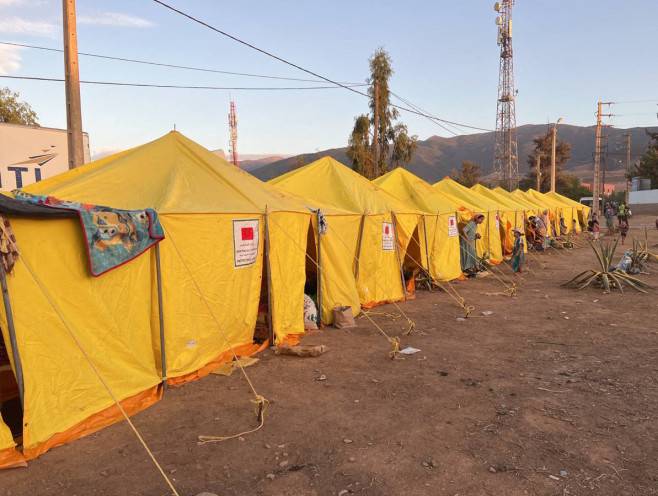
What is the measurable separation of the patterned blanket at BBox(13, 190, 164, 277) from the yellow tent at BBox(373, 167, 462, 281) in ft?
26.2

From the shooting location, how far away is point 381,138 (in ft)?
113

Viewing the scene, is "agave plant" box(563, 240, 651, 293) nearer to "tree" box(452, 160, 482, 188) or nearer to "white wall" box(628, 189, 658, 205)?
"white wall" box(628, 189, 658, 205)

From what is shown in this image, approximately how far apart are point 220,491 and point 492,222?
573 inches

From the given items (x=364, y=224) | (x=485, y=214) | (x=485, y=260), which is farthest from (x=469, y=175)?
(x=364, y=224)

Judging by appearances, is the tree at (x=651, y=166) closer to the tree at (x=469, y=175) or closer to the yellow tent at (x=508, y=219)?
the tree at (x=469, y=175)

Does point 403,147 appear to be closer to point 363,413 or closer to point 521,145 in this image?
point 363,413

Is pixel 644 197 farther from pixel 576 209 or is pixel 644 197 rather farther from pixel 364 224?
pixel 364 224

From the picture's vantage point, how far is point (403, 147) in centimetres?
3347

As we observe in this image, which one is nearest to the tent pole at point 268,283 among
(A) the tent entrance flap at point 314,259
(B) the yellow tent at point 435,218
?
(A) the tent entrance flap at point 314,259

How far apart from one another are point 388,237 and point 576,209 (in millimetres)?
28203

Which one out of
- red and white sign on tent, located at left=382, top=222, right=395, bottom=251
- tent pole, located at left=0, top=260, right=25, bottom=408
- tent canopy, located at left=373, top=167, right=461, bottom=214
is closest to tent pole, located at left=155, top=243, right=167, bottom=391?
tent pole, located at left=0, top=260, right=25, bottom=408

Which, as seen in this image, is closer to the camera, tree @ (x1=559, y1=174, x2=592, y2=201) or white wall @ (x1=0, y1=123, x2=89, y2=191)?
white wall @ (x1=0, y1=123, x2=89, y2=191)

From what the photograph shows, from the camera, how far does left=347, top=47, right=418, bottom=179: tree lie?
31.7 m

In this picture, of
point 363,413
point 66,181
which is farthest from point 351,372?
point 66,181
